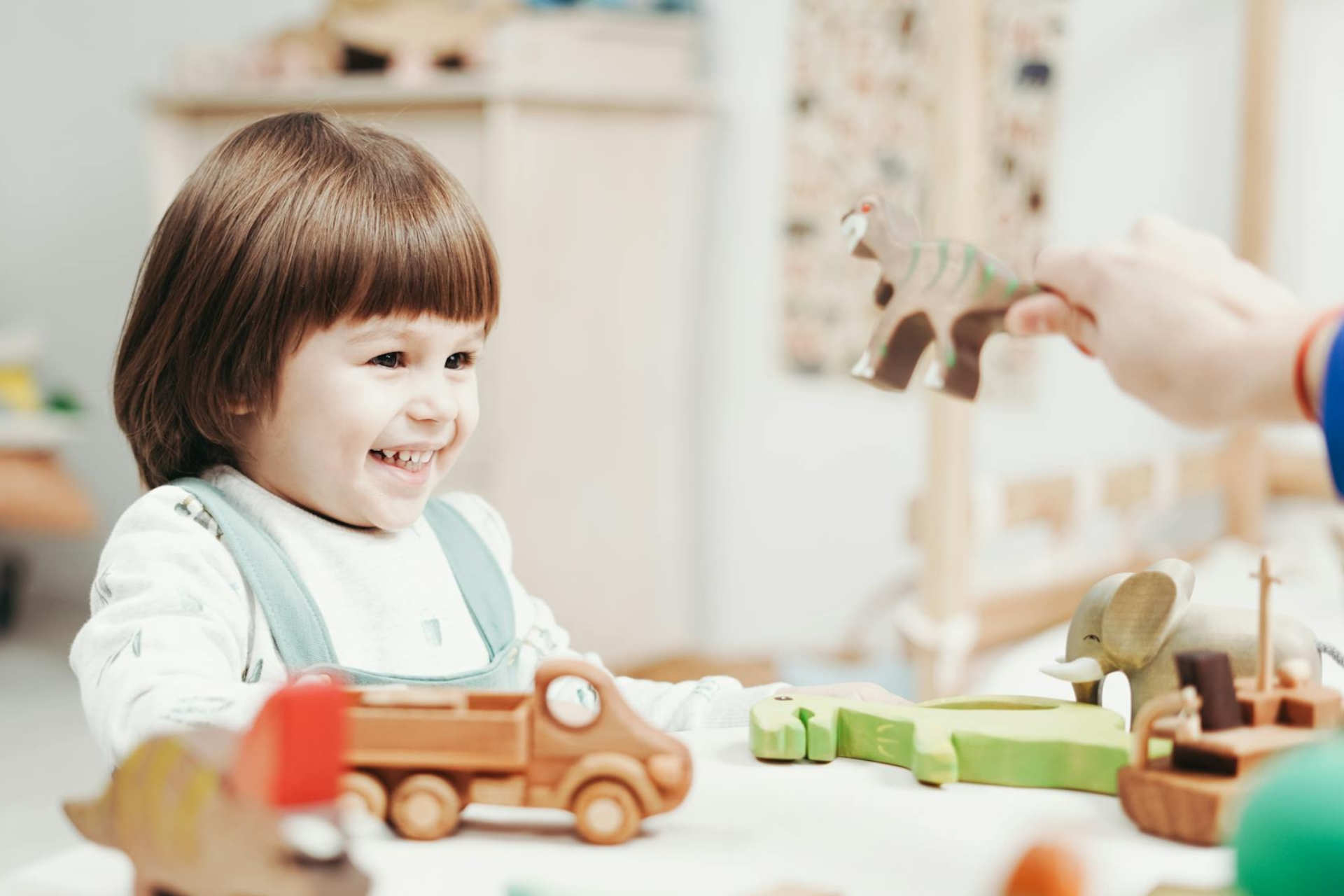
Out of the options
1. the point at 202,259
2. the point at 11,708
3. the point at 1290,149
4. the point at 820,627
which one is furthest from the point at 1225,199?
the point at 11,708

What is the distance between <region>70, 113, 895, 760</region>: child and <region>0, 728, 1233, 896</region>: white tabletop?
11cm

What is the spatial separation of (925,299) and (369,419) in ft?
0.86

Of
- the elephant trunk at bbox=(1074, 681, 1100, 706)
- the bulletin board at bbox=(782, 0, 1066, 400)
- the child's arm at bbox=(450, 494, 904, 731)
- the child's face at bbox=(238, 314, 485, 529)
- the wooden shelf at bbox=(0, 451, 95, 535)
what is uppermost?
the bulletin board at bbox=(782, 0, 1066, 400)

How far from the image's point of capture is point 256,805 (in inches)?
14.3

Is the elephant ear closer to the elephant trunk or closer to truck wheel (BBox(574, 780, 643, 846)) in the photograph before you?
the elephant trunk

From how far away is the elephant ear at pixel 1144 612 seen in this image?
0.54 metres

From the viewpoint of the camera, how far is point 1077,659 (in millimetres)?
572

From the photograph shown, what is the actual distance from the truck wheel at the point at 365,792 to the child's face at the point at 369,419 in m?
0.22

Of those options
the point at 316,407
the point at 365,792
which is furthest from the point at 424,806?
the point at 316,407

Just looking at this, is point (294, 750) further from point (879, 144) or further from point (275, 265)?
point (879, 144)

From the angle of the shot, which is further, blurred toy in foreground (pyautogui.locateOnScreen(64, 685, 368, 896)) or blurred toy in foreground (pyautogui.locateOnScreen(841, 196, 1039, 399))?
blurred toy in foreground (pyautogui.locateOnScreen(841, 196, 1039, 399))

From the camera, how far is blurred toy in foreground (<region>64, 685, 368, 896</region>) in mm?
359

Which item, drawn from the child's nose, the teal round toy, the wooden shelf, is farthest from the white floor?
the teal round toy

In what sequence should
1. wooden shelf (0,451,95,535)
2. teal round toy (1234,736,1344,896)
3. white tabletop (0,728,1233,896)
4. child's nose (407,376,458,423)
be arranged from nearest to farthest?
1. teal round toy (1234,736,1344,896)
2. white tabletop (0,728,1233,896)
3. child's nose (407,376,458,423)
4. wooden shelf (0,451,95,535)
